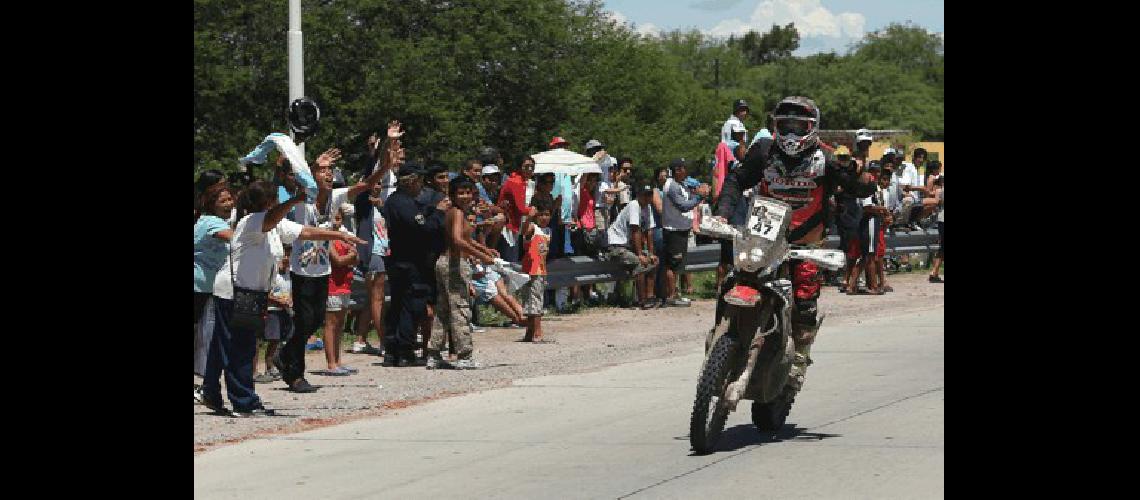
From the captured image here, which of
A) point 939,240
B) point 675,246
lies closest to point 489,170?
point 675,246

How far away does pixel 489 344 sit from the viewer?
18344 mm

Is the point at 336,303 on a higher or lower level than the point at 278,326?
higher

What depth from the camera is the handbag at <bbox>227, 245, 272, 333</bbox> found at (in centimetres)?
1262

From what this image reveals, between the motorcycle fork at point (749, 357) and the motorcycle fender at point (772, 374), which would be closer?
the motorcycle fork at point (749, 357)

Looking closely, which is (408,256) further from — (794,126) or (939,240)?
(939,240)

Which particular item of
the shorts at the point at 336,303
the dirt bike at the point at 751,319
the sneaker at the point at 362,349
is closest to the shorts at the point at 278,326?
the shorts at the point at 336,303

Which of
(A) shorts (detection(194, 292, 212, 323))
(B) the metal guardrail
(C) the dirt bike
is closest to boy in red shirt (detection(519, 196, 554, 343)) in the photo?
(B) the metal guardrail

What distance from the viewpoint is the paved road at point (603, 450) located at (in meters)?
9.85

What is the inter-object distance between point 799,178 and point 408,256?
5.53 m

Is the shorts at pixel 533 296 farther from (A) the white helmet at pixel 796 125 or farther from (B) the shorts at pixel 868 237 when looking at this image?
(A) the white helmet at pixel 796 125

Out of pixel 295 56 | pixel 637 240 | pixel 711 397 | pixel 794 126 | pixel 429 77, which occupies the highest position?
pixel 429 77

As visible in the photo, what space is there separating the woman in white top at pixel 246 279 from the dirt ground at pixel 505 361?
19 centimetres

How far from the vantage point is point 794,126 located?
11.2 m
